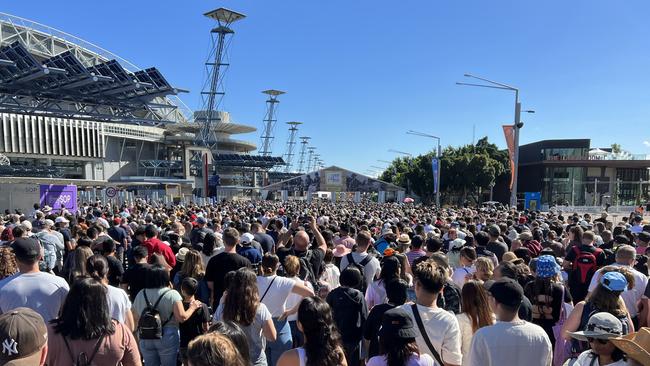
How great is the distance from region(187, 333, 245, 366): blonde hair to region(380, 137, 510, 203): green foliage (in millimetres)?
56631

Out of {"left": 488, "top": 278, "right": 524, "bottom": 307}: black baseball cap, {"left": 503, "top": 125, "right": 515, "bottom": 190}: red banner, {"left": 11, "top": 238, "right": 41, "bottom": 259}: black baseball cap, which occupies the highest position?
{"left": 503, "top": 125, "right": 515, "bottom": 190}: red banner

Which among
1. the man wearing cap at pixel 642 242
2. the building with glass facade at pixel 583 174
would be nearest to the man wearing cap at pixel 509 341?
the man wearing cap at pixel 642 242

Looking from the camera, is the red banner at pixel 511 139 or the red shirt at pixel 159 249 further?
the red banner at pixel 511 139

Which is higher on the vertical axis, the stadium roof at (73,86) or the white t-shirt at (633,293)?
the stadium roof at (73,86)

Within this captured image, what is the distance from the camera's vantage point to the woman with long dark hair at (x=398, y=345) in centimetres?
270

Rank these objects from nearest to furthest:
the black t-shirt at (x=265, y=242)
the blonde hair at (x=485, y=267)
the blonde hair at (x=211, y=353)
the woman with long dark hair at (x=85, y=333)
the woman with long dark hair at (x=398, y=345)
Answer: the blonde hair at (x=211, y=353) < the woman with long dark hair at (x=398, y=345) < the woman with long dark hair at (x=85, y=333) < the blonde hair at (x=485, y=267) < the black t-shirt at (x=265, y=242)

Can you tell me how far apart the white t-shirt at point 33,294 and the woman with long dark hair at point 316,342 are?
7.85 feet

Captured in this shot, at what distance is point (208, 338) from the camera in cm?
211

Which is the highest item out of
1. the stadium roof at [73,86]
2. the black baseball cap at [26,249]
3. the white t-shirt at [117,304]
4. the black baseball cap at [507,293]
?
the stadium roof at [73,86]

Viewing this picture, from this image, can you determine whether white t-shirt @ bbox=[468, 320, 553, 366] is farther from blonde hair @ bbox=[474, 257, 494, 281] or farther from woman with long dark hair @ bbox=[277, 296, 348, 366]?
blonde hair @ bbox=[474, 257, 494, 281]

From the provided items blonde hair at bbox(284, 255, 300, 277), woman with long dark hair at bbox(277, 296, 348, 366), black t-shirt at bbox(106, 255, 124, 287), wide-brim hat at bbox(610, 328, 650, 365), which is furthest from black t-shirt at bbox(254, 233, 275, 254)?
wide-brim hat at bbox(610, 328, 650, 365)

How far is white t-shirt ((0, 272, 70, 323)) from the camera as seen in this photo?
3756mm

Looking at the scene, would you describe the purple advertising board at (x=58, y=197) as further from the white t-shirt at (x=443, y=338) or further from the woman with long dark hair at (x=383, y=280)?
the white t-shirt at (x=443, y=338)

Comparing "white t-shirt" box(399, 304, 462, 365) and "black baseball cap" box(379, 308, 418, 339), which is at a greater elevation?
"black baseball cap" box(379, 308, 418, 339)
